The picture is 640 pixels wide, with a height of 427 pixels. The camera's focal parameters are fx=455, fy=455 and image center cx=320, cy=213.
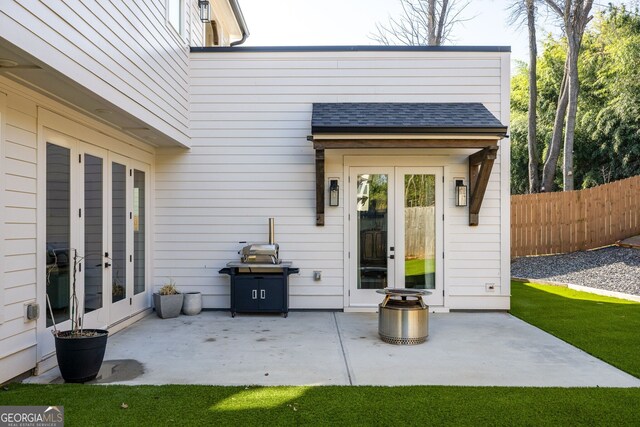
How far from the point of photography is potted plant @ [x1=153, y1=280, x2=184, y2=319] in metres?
6.22

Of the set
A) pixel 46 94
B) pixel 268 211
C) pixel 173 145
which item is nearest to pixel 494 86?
pixel 268 211

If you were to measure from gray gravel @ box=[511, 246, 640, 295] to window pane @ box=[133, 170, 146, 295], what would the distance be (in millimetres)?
7788

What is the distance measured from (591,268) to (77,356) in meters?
9.73

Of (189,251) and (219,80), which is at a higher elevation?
(219,80)

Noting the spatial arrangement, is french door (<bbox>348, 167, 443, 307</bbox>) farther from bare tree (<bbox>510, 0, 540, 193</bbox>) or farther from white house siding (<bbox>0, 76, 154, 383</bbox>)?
bare tree (<bbox>510, 0, 540, 193</bbox>)

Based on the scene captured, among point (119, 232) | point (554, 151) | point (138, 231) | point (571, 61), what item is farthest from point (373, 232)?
point (571, 61)

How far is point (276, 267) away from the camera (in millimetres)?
6230

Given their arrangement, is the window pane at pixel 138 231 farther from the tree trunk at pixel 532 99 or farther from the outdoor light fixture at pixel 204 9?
the tree trunk at pixel 532 99

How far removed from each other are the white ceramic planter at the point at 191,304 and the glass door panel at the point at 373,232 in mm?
2357

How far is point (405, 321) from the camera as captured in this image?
4.89 meters

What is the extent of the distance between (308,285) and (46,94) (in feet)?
13.4

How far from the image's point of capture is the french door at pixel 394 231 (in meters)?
6.67

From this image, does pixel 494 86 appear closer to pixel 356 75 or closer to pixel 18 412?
pixel 356 75

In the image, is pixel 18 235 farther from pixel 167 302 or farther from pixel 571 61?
pixel 571 61
